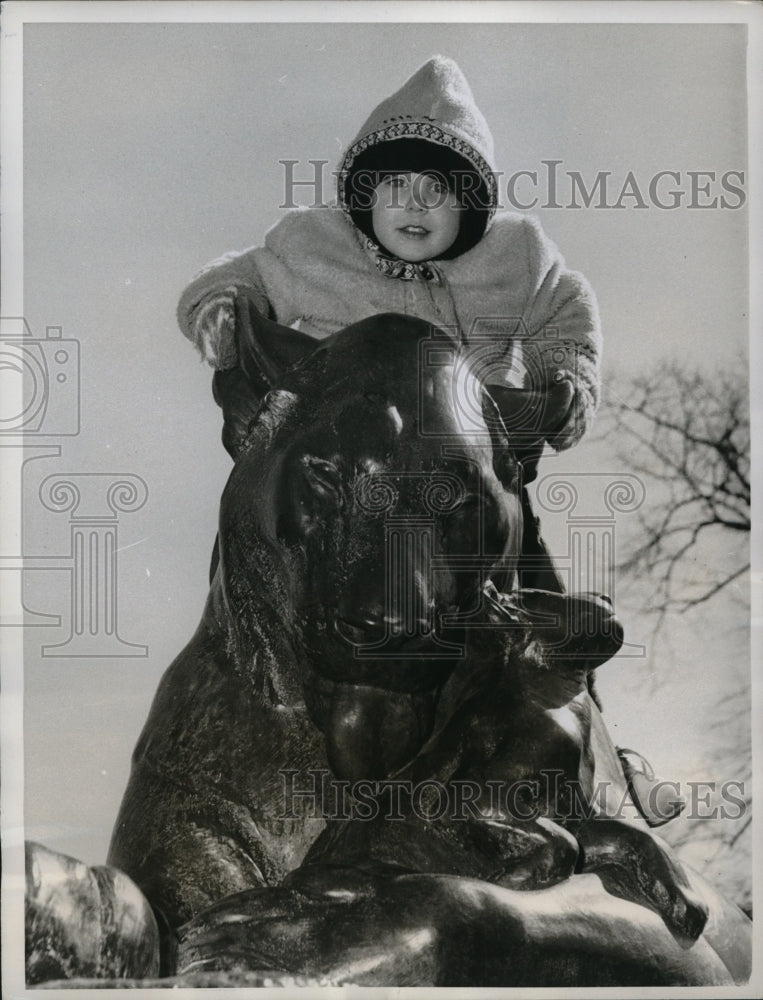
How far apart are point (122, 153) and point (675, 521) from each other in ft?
3.10

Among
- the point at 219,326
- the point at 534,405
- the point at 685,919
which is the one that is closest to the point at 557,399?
the point at 534,405

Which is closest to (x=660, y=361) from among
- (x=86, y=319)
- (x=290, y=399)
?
(x=290, y=399)

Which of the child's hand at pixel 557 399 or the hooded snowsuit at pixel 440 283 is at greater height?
the hooded snowsuit at pixel 440 283

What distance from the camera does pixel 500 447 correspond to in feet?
6.02

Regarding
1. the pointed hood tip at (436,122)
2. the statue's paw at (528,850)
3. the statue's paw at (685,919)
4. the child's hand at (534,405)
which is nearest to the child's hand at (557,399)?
the child's hand at (534,405)

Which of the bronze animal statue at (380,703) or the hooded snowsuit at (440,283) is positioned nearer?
the bronze animal statue at (380,703)

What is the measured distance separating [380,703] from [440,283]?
592mm

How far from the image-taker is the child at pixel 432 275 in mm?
1847

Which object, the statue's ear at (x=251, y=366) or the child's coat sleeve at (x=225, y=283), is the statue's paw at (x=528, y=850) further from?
the child's coat sleeve at (x=225, y=283)

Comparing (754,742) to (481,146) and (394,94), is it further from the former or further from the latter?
(394,94)

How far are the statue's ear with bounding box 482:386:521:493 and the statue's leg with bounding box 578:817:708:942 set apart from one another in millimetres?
482

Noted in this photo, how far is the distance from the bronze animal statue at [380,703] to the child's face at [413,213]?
116 mm

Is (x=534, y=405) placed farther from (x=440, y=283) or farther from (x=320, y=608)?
(x=320, y=608)

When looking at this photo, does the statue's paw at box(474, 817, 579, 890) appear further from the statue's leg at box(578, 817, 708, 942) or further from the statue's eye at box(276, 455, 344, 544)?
the statue's eye at box(276, 455, 344, 544)
